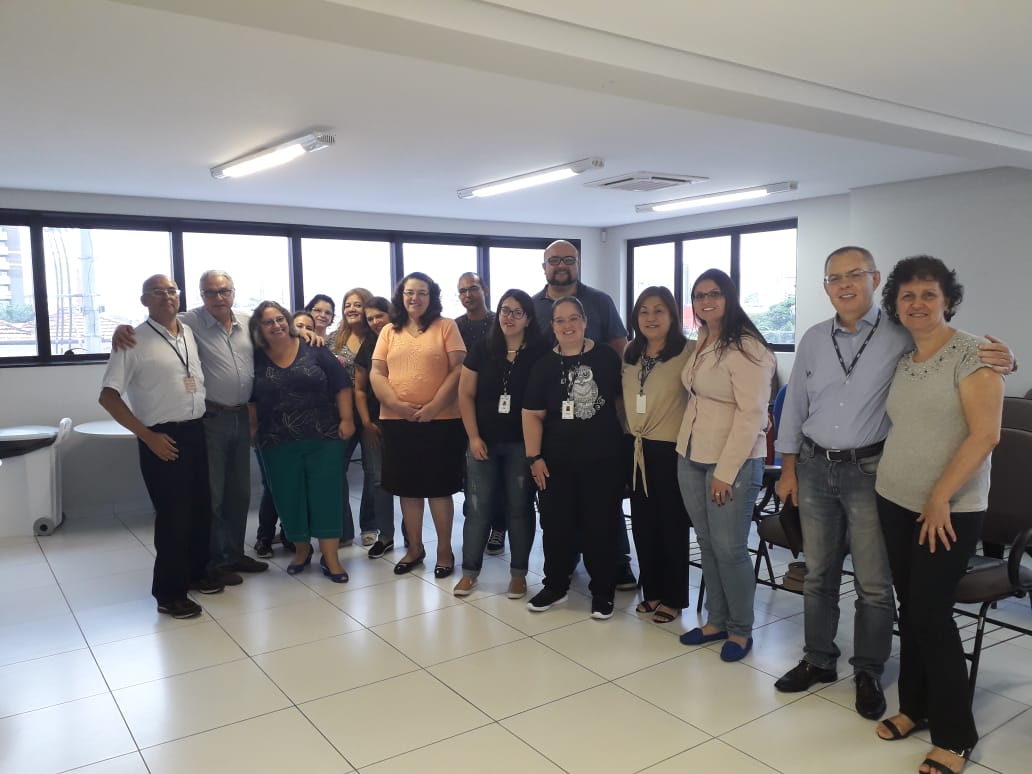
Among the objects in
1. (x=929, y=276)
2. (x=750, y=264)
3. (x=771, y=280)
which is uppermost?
(x=750, y=264)

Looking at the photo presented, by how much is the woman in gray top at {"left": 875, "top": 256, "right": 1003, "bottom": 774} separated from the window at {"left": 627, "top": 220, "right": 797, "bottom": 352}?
17.3 feet

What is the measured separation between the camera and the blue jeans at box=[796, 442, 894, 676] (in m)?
2.56

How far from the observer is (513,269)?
915 cm

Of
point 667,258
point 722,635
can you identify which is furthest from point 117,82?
point 667,258

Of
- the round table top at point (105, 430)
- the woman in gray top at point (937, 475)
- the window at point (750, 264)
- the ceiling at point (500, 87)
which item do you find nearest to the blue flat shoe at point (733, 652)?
the woman in gray top at point (937, 475)

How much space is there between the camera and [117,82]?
3416mm

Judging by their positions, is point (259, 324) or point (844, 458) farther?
point (259, 324)

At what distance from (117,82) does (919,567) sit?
149 inches

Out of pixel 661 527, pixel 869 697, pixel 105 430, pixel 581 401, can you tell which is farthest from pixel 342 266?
pixel 869 697

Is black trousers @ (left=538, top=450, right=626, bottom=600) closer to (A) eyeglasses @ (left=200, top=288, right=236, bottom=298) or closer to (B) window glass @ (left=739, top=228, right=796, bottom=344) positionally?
(A) eyeglasses @ (left=200, top=288, right=236, bottom=298)

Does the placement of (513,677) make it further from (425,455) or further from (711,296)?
(711,296)

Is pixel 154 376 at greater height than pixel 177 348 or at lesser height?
lesser

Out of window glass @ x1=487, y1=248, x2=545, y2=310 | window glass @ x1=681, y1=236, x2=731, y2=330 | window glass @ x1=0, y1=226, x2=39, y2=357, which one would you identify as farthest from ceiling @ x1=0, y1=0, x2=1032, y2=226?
window glass @ x1=487, y1=248, x2=545, y2=310

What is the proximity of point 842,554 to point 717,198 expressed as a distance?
490 centimetres
